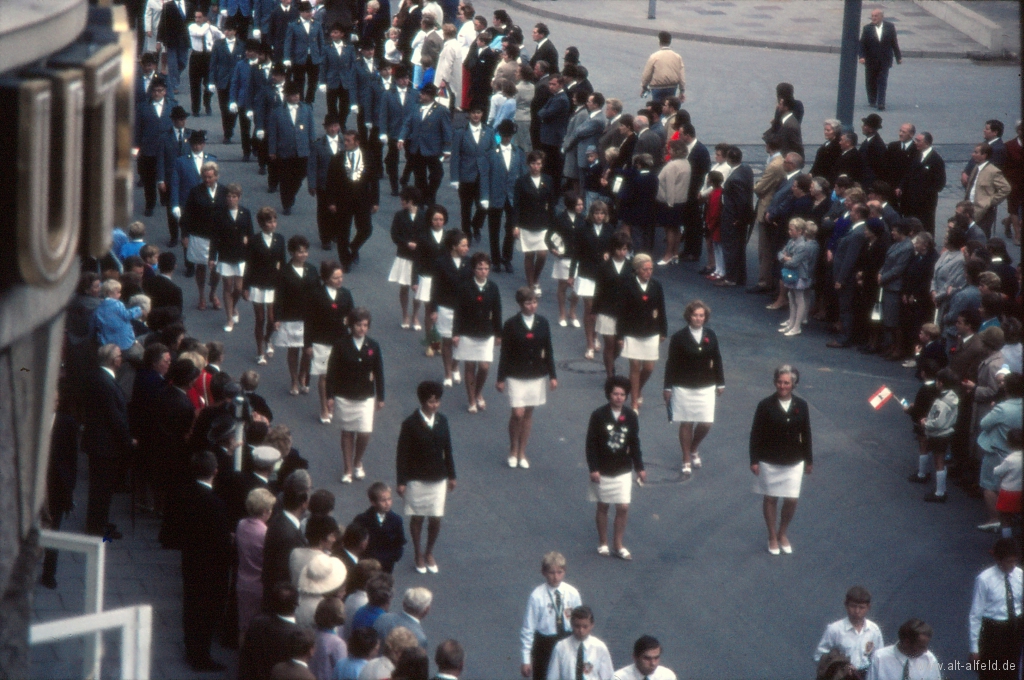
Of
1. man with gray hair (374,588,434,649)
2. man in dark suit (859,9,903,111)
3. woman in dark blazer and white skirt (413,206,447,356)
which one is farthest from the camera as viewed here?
man in dark suit (859,9,903,111)

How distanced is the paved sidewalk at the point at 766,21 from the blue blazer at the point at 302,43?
45.0 ft

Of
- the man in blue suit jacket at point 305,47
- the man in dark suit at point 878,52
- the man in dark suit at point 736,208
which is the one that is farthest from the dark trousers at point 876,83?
the man in blue suit jacket at point 305,47

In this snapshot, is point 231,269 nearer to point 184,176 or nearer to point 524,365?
point 184,176

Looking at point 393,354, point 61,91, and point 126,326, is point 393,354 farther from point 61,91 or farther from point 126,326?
point 61,91

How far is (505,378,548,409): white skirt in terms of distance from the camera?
15.2m

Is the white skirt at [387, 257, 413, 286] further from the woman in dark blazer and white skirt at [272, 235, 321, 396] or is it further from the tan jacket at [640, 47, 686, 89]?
the tan jacket at [640, 47, 686, 89]

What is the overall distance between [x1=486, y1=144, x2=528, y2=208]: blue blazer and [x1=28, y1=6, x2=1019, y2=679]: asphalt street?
1030 mm

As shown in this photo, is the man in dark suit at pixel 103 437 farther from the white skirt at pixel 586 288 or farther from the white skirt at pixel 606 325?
the white skirt at pixel 586 288


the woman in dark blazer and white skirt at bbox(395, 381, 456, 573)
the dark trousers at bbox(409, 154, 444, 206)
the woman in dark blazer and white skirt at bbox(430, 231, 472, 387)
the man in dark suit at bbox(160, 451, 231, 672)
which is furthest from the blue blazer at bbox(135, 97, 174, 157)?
the man in dark suit at bbox(160, 451, 231, 672)

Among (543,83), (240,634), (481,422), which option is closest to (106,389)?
(240,634)

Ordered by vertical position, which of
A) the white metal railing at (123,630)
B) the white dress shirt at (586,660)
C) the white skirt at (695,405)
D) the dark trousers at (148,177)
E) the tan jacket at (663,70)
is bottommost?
the white dress shirt at (586,660)

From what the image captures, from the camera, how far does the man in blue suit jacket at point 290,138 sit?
21406 millimetres

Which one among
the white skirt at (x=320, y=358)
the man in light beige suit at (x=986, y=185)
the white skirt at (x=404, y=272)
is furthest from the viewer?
the man in light beige suit at (x=986, y=185)

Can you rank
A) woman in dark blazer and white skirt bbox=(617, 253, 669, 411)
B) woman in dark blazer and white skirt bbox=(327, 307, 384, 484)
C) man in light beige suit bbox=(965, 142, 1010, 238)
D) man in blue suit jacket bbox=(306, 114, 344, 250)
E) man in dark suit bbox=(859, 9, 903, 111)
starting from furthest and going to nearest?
man in dark suit bbox=(859, 9, 903, 111), man in light beige suit bbox=(965, 142, 1010, 238), man in blue suit jacket bbox=(306, 114, 344, 250), woman in dark blazer and white skirt bbox=(617, 253, 669, 411), woman in dark blazer and white skirt bbox=(327, 307, 384, 484)
